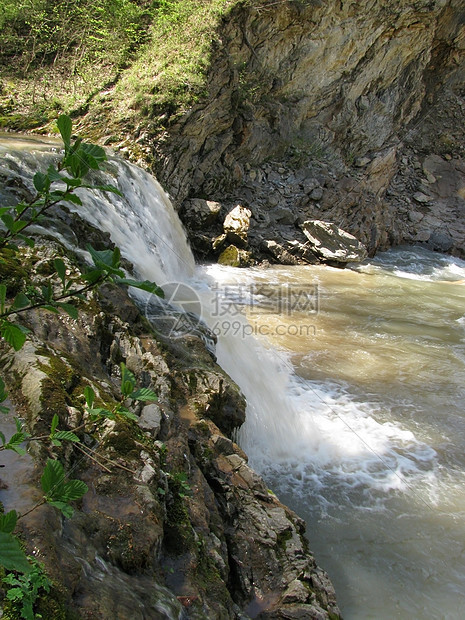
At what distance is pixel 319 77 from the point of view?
47.5 feet

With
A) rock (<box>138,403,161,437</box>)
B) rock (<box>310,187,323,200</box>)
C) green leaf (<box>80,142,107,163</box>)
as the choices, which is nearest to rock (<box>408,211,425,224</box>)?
rock (<box>310,187,323,200</box>)

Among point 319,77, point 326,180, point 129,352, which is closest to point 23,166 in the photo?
point 129,352

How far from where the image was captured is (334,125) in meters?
15.5

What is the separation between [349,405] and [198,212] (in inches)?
287

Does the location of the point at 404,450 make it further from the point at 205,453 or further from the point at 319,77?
the point at 319,77

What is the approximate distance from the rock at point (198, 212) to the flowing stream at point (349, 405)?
3.65 ft

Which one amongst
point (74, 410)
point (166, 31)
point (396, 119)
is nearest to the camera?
point (74, 410)

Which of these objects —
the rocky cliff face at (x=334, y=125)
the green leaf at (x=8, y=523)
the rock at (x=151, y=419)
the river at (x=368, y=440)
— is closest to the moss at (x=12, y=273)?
the rock at (x=151, y=419)

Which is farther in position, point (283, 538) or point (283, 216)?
point (283, 216)

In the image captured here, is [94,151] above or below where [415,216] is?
above

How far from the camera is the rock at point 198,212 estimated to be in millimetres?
11078

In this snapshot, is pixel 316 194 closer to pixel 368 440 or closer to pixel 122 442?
pixel 368 440

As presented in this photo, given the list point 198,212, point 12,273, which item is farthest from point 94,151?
point 198,212

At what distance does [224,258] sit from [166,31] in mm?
6575
